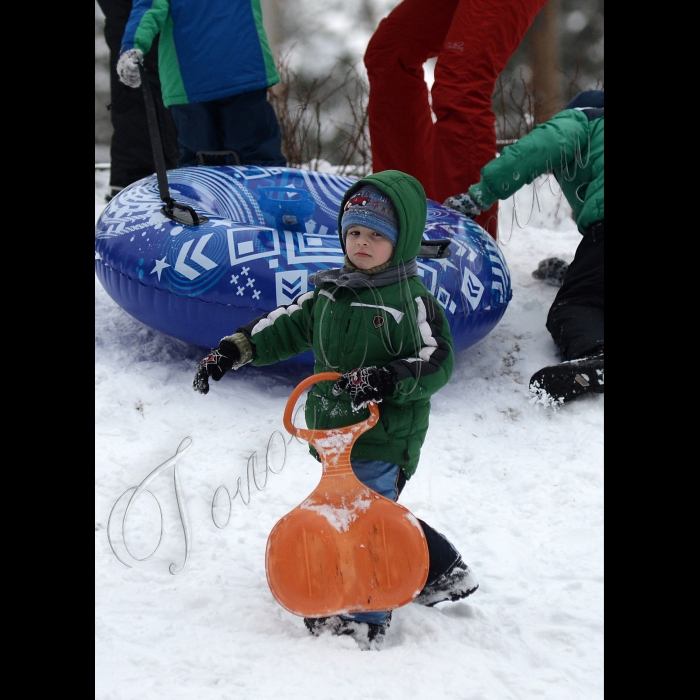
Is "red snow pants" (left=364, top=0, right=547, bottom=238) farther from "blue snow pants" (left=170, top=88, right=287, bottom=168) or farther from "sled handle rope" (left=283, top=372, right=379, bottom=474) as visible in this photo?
"sled handle rope" (left=283, top=372, right=379, bottom=474)

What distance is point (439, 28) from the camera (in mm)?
4129

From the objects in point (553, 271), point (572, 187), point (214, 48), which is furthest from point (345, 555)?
point (214, 48)

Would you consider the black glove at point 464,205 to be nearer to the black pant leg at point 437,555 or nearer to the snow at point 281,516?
the snow at point 281,516

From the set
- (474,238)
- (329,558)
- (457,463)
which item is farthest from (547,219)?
(329,558)

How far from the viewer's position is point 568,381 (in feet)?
9.40

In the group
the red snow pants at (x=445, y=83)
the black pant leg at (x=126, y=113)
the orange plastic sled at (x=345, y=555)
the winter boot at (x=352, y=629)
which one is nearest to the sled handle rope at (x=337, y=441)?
the orange plastic sled at (x=345, y=555)

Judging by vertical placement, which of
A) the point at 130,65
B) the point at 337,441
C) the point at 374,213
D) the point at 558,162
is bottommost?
the point at 337,441

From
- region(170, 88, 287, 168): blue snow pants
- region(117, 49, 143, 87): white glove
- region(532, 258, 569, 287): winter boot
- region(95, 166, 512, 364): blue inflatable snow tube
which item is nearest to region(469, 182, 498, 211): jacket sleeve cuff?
region(95, 166, 512, 364): blue inflatable snow tube

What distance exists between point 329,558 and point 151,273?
1658 millimetres

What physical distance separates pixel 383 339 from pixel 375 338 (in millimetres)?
18

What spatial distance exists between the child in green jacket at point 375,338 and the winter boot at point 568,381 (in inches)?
49.0

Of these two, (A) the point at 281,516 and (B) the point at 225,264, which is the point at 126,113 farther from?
(A) the point at 281,516

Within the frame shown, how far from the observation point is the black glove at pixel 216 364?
1689 millimetres

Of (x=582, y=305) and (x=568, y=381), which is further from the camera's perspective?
(x=582, y=305)
